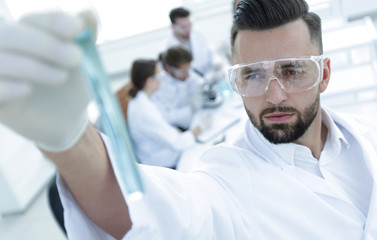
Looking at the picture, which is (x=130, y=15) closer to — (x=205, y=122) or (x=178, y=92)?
(x=178, y=92)

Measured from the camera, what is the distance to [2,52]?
0.46 metres

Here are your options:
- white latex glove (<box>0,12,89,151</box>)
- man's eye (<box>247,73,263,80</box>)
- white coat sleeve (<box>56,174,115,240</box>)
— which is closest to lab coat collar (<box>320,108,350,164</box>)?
man's eye (<box>247,73,263,80</box>)

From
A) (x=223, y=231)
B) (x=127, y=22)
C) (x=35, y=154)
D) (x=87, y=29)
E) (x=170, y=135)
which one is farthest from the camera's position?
(x=127, y=22)

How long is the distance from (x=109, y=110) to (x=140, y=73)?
2.30 metres

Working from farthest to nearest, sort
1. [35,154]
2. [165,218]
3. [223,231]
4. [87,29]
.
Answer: [35,154], [223,231], [165,218], [87,29]

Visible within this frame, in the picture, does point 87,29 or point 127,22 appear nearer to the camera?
point 87,29

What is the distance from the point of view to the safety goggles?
1.19 m

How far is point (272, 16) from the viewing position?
1209 millimetres

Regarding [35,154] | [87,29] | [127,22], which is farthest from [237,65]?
[127,22]

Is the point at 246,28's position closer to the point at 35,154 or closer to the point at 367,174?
the point at 367,174

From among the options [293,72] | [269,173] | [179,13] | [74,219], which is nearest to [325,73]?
[293,72]

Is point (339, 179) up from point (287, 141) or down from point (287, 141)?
down

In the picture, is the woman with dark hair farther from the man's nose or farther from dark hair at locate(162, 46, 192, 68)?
the man's nose

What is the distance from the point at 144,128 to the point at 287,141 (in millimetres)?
1633
